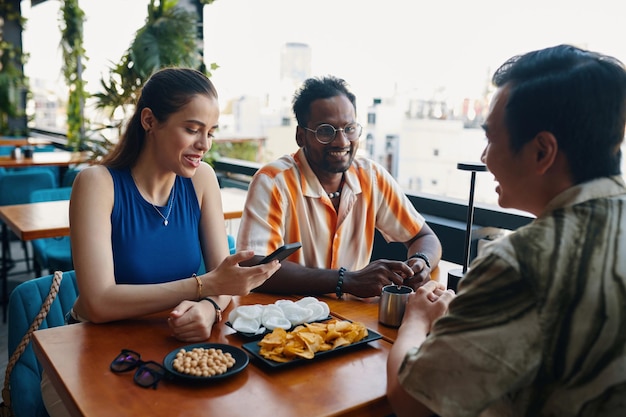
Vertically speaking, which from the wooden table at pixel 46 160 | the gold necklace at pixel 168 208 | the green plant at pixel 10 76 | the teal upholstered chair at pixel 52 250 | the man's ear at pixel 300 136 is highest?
the green plant at pixel 10 76

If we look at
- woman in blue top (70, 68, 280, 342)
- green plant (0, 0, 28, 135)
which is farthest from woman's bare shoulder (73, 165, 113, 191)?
green plant (0, 0, 28, 135)

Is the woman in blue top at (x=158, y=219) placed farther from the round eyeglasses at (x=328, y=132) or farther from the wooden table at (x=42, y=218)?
the wooden table at (x=42, y=218)

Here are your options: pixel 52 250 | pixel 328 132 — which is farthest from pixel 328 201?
pixel 52 250

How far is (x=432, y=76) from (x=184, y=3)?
283cm

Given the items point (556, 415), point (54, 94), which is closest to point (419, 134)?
point (556, 415)

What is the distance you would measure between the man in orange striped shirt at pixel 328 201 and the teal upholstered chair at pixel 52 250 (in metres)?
1.50

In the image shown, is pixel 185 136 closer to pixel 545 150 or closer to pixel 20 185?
pixel 545 150

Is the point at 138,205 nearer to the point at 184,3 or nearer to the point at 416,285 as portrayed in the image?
the point at 416,285

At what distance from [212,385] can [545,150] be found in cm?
79

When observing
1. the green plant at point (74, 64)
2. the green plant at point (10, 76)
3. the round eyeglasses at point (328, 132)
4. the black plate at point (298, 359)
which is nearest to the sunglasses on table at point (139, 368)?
the black plate at point (298, 359)

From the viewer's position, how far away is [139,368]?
46.7 inches

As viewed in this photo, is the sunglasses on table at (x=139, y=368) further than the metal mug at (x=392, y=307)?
No

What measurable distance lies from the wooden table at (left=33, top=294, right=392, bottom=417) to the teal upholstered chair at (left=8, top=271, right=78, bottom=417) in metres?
0.24

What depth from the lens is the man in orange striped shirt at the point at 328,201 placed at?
2008mm
